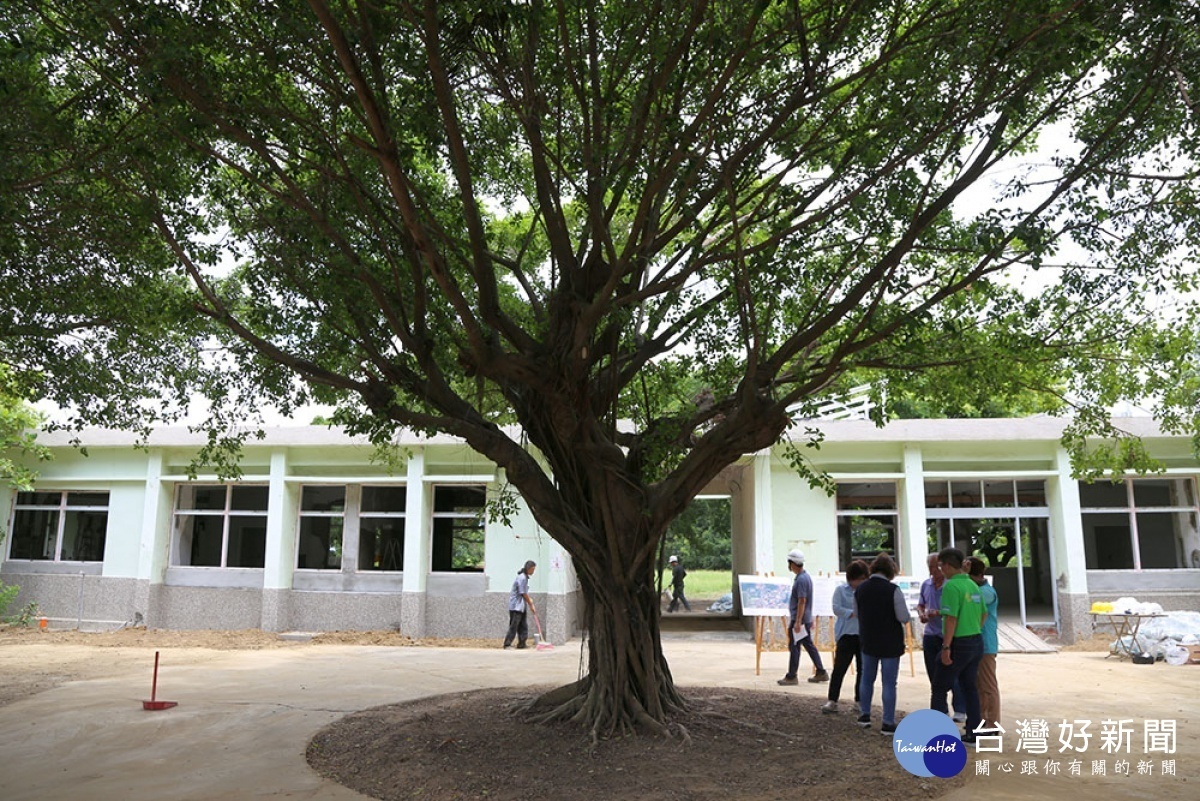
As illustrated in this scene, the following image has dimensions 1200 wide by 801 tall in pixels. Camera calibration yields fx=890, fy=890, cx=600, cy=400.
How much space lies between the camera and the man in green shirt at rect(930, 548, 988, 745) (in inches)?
282

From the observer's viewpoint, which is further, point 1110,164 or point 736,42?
point 1110,164

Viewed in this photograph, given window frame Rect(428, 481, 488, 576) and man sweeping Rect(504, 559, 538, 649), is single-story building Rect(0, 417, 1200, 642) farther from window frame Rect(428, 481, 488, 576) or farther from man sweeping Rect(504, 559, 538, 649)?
man sweeping Rect(504, 559, 538, 649)

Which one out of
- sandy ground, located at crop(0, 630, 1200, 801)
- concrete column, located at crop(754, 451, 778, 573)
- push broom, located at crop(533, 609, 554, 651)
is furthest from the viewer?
concrete column, located at crop(754, 451, 778, 573)

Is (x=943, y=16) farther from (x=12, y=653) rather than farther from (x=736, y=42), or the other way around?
(x=12, y=653)

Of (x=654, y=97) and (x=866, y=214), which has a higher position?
(x=654, y=97)

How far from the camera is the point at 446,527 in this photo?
683 inches

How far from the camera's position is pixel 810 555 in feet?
53.4

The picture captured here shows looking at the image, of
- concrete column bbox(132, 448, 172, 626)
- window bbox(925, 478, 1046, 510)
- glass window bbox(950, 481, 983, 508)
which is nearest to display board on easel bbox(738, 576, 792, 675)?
window bbox(925, 478, 1046, 510)

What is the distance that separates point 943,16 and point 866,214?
1600 millimetres

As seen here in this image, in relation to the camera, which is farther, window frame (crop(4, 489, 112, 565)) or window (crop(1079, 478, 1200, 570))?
window frame (crop(4, 489, 112, 565))

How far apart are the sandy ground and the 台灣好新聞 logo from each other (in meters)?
0.22

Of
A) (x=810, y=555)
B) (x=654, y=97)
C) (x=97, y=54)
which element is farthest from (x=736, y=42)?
(x=810, y=555)

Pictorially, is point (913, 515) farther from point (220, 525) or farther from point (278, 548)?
point (220, 525)

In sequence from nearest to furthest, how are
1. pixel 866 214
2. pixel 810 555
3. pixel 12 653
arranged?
pixel 866 214 → pixel 12 653 → pixel 810 555
